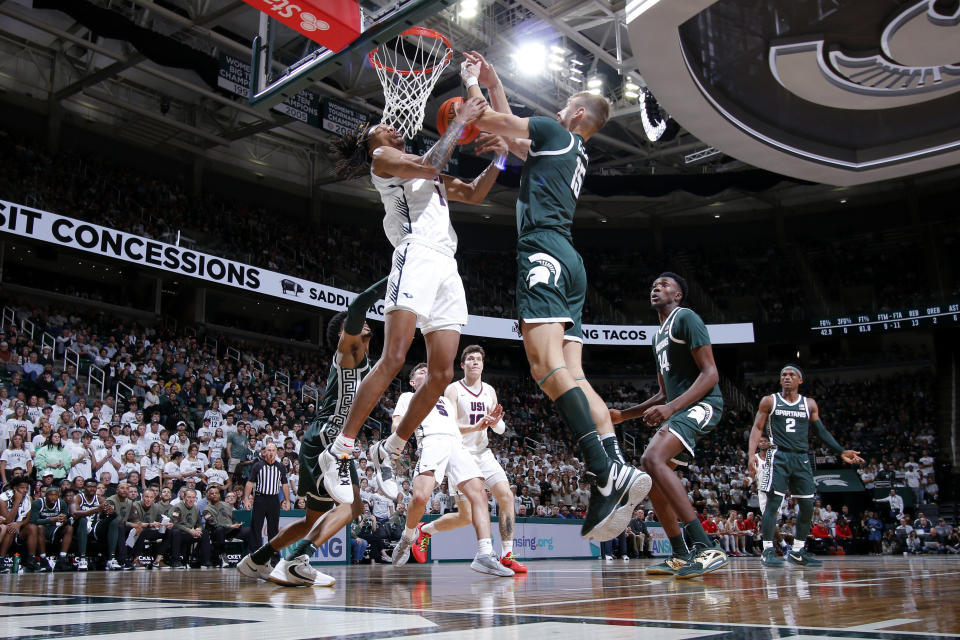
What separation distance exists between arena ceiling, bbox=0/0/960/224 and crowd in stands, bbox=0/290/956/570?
6.16 metres

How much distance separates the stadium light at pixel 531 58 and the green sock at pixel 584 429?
55.2 ft

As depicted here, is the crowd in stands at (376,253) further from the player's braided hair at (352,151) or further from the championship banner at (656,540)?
the player's braided hair at (352,151)

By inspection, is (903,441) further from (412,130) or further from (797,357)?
(412,130)

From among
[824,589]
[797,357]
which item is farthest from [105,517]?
[797,357]

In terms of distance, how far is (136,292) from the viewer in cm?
2114

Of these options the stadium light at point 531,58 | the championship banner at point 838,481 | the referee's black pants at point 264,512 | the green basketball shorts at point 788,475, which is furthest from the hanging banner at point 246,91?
the championship banner at point 838,481

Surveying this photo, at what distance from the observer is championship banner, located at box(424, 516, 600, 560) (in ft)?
42.9

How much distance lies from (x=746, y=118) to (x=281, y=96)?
8730mm

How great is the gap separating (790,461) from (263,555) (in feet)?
16.2

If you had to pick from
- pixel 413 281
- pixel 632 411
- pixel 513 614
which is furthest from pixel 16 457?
pixel 513 614

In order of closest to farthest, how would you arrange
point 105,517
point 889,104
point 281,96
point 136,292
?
point 281,96 → point 105,517 → point 889,104 → point 136,292

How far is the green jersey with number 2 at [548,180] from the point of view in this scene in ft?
13.1

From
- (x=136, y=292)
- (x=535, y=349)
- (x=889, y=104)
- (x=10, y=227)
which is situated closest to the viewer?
(x=535, y=349)

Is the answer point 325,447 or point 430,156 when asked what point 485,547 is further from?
point 430,156
